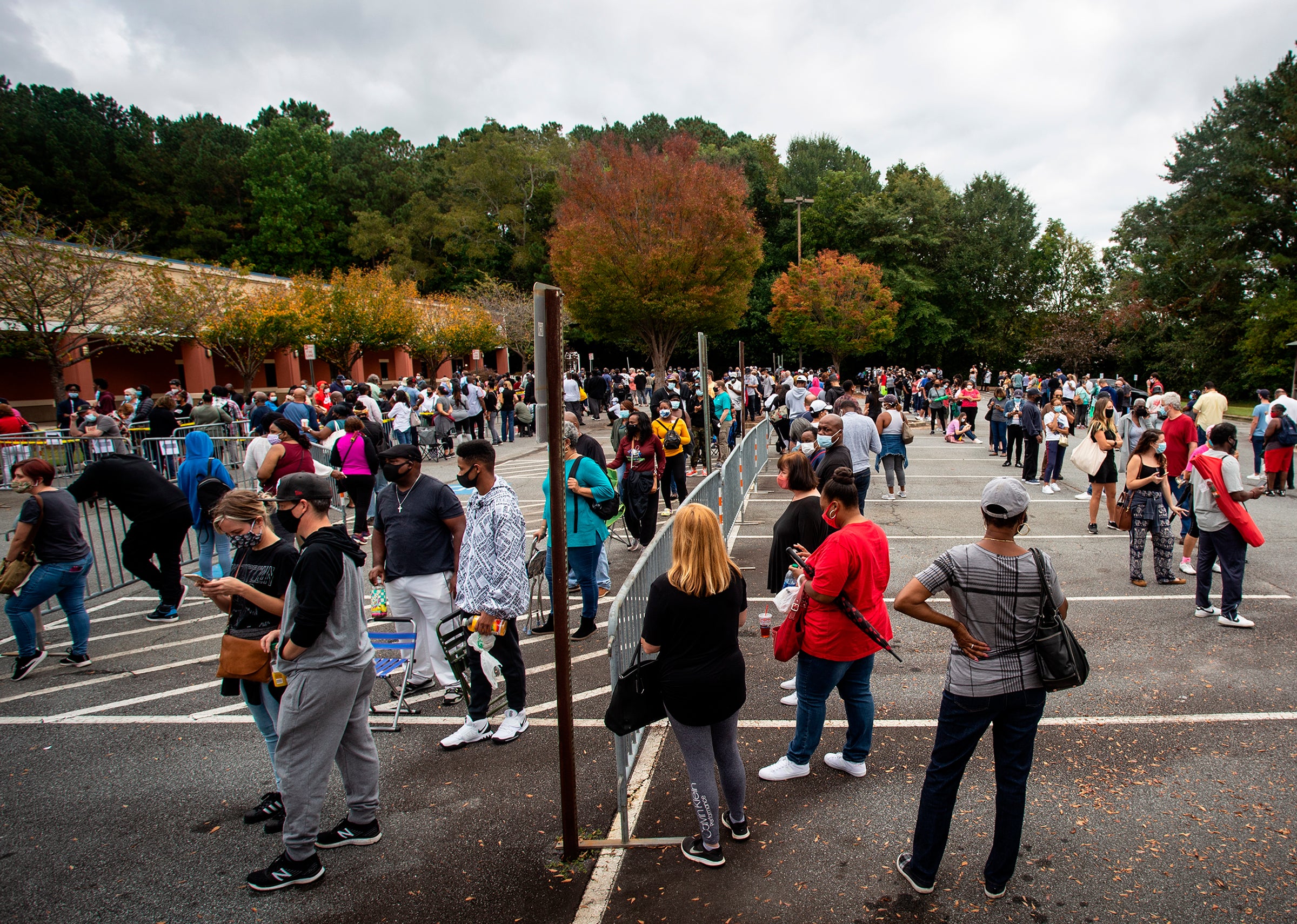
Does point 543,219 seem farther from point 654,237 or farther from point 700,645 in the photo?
point 700,645

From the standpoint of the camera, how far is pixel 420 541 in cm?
520

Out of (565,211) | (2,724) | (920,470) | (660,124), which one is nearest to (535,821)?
(2,724)

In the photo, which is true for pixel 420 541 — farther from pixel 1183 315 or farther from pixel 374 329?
pixel 1183 315

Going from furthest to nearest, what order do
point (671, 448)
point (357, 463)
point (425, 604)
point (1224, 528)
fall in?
point (671, 448) < point (357, 463) < point (1224, 528) < point (425, 604)

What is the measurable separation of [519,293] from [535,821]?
1795 inches

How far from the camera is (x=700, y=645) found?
336 cm

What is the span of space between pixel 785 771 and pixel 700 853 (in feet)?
2.96

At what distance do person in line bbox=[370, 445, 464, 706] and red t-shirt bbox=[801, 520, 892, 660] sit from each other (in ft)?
8.07

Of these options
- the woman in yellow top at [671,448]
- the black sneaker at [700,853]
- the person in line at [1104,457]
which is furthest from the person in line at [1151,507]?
the black sneaker at [700,853]

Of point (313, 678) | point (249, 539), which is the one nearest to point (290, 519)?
point (249, 539)

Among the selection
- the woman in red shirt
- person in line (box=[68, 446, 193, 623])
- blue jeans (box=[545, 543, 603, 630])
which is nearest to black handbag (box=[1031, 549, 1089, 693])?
the woman in red shirt

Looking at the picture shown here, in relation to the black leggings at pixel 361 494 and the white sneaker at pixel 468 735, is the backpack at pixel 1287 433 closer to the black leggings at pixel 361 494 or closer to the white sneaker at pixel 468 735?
the white sneaker at pixel 468 735

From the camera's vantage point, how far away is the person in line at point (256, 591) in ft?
12.5

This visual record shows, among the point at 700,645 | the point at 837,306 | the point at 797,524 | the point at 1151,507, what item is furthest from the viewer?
the point at 837,306
